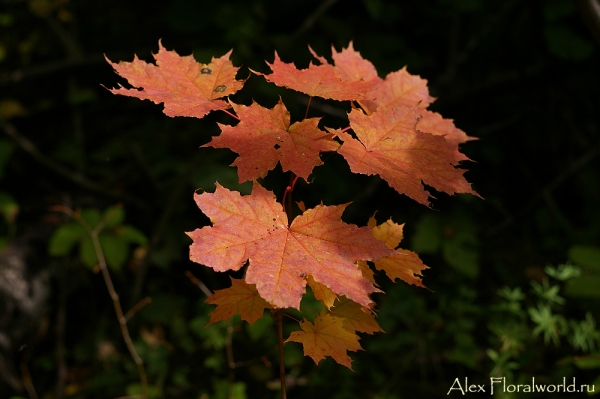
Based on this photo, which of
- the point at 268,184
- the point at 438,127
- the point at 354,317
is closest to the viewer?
the point at 354,317

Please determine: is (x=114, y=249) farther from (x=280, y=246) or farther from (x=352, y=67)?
(x=280, y=246)

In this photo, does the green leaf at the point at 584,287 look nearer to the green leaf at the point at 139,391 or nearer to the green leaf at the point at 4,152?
the green leaf at the point at 139,391

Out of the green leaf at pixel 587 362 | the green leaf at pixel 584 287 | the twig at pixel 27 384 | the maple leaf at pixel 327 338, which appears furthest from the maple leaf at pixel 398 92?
the twig at pixel 27 384

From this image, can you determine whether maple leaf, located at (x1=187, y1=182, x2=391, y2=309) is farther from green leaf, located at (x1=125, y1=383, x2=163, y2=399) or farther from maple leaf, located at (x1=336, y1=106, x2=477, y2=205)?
green leaf, located at (x1=125, y1=383, x2=163, y2=399)

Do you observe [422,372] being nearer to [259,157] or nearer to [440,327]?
[440,327]

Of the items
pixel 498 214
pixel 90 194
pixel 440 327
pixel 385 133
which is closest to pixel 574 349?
pixel 440 327

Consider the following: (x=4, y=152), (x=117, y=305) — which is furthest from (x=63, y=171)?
(x=117, y=305)
